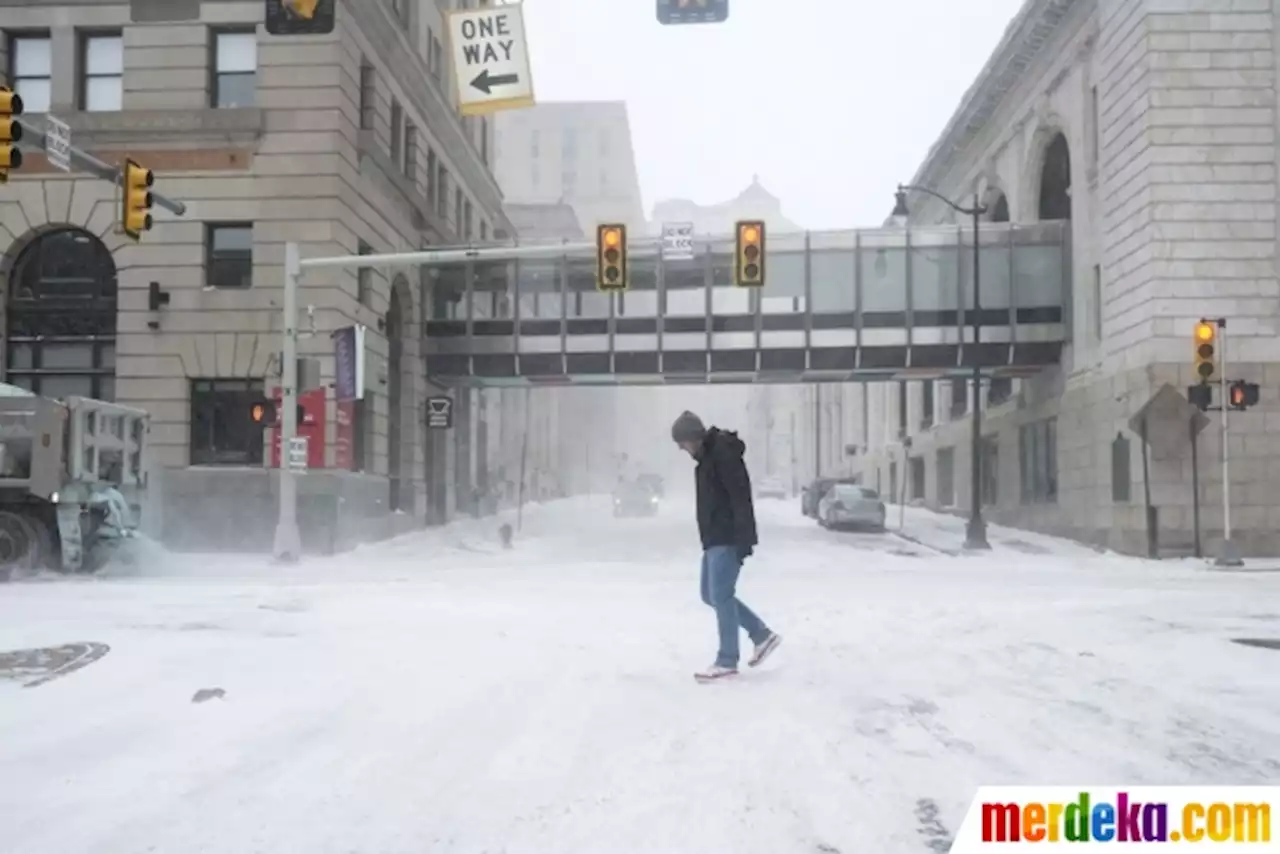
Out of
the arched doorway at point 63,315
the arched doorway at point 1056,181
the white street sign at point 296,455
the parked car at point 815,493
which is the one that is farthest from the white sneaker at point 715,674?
the parked car at point 815,493

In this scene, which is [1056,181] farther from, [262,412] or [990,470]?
[262,412]

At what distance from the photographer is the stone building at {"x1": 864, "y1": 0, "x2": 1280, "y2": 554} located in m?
25.4

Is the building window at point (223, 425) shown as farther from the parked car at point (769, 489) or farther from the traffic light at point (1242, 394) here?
the parked car at point (769, 489)

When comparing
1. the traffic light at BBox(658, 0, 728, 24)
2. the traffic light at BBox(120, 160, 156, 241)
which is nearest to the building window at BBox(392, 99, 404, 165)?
the traffic light at BBox(120, 160, 156, 241)

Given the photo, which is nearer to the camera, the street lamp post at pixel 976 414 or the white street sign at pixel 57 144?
the white street sign at pixel 57 144

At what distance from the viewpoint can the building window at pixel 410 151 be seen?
3475 centimetres

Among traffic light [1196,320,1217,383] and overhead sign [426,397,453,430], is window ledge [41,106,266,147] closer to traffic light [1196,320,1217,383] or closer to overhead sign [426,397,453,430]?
overhead sign [426,397,453,430]

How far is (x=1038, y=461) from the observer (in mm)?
34656

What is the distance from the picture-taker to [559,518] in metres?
49.9

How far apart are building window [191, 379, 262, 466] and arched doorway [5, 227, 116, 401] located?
7.84ft

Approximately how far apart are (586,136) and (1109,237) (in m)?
155

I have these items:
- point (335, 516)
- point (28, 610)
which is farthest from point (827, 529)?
point (28, 610)

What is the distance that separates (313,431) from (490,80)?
34.5 feet

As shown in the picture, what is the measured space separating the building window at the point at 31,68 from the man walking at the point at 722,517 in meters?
25.9
